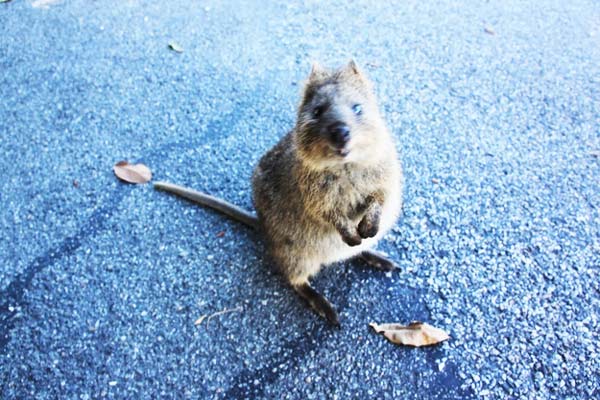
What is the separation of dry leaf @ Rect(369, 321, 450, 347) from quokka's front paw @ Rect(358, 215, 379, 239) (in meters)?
0.53

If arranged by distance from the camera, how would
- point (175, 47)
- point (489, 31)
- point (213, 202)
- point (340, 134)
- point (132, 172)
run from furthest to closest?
1. point (489, 31)
2. point (175, 47)
3. point (132, 172)
4. point (213, 202)
5. point (340, 134)

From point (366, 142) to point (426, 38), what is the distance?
2.75 m

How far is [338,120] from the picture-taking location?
197cm

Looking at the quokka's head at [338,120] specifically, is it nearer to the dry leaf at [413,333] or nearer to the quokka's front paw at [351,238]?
the quokka's front paw at [351,238]

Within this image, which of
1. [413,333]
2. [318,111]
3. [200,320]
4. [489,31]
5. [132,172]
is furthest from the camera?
[489,31]

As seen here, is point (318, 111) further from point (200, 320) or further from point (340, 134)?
point (200, 320)

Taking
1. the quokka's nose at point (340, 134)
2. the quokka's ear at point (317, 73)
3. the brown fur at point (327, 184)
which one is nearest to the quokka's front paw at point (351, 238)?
the brown fur at point (327, 184)

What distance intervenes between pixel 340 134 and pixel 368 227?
1.70 feet

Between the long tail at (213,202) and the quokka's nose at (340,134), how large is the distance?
105cm

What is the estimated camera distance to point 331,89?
207 centimetres

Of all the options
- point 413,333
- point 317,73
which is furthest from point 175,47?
point 413,333

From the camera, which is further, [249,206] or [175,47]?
[175,47]

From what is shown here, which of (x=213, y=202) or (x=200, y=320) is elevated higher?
(x=213, y=202)

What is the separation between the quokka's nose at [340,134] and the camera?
194cm
